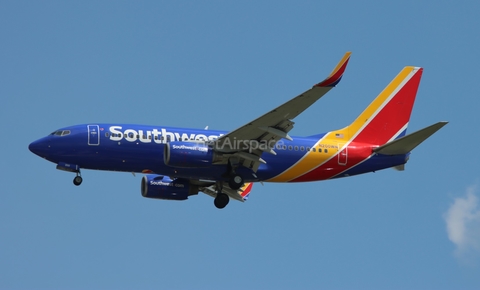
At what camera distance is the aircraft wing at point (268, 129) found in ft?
124

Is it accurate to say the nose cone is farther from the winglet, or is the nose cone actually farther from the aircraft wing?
the winglet

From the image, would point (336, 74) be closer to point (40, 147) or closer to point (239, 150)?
point (239, 150)

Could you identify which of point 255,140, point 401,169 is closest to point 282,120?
point 255,140

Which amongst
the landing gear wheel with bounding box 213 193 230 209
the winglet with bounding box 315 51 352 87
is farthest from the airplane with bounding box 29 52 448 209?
the winglet with bounding box 315 51 352 87

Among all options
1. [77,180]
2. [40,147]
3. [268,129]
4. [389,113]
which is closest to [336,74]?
[268,129]

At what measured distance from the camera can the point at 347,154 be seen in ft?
154

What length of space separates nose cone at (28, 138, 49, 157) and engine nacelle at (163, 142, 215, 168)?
6.34m

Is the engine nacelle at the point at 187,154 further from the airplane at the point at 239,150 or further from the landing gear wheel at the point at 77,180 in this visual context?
the landing gear wheel at the point at 77,180

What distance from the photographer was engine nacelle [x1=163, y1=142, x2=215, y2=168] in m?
43.0

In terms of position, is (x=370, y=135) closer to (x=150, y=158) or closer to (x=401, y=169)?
(x=401, y=169)

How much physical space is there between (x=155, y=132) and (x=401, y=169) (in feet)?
44.9

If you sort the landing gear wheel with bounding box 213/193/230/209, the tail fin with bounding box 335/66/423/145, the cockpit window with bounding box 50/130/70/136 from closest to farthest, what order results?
the cockpit window with bounding box 50/130/70/136
the tail fin with bounding box 335/66/423/145
the landing gear wheel with bounding box 213/193/230/209

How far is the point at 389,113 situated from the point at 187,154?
12750mm

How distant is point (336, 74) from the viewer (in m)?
37.5
